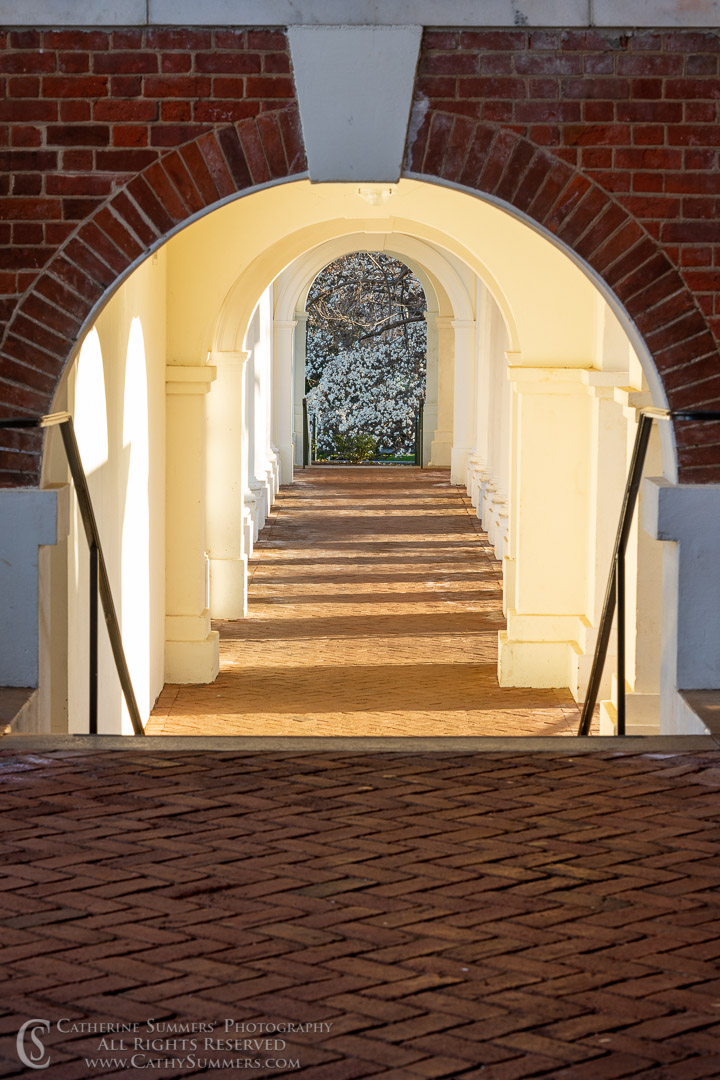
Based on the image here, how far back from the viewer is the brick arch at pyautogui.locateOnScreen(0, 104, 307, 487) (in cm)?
554

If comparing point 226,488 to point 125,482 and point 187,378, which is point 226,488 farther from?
point 125,482

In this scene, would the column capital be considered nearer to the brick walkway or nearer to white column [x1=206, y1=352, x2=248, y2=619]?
white column [x1=206, y1=352, x2=248, y2=619]

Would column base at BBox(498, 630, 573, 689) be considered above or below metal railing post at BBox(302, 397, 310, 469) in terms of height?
below

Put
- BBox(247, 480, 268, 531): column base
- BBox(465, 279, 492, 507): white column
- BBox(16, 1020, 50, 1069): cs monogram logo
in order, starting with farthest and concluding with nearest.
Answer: BBox(465, 279, 492, 507): white column → BBox(247, 480, 268, 531): column base → BBox(16, 1020, 50, 1069): cs monogram logo

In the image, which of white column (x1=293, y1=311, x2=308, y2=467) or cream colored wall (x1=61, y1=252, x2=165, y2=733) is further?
white column (x1=293, y1=311, x2=308, y2=467)

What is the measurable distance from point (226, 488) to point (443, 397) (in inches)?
579

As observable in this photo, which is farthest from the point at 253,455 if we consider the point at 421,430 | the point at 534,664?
the point at 421,430

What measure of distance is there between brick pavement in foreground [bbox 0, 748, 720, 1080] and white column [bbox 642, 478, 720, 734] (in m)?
0.75

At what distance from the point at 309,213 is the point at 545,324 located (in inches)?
78.1

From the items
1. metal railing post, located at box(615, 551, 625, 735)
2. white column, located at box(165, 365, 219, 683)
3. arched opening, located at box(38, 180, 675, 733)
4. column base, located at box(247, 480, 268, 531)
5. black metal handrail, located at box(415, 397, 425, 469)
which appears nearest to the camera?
metal railing post, located at box(615, 551, 625, 735)

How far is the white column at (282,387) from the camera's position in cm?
2288

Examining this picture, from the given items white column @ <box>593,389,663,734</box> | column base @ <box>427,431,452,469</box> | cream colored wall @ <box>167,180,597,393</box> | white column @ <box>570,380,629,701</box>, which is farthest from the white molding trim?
column base @ <box>427,431,452,469</box>

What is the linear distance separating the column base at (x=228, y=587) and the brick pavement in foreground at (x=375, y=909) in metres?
8.60

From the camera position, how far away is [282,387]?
23.0 m
